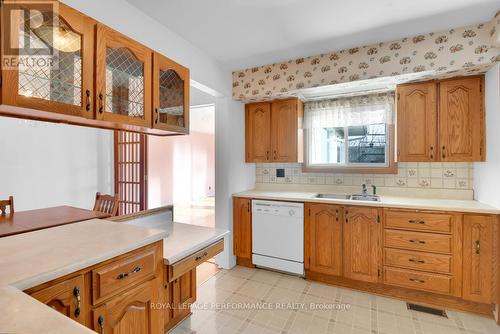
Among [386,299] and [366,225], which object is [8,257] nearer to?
[366,225]

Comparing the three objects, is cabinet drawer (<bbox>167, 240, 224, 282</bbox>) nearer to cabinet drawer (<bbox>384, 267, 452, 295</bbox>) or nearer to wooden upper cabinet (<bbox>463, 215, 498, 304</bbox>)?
cabinet drawer (<bbox>384, 267, 452, 295</bbox>)

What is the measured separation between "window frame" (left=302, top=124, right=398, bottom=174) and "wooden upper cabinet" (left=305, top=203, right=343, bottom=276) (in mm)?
678

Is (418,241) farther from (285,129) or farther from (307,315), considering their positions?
(285,129)

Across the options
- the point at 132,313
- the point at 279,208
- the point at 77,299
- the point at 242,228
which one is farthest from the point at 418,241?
the point at 77,299

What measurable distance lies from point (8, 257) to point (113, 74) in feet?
3.15

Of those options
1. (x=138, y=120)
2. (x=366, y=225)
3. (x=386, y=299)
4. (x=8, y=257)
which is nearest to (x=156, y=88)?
(x=138, y=120)

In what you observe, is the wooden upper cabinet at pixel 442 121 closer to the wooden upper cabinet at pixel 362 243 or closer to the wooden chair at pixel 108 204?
the wooden upper cabinet at pixel 362 243

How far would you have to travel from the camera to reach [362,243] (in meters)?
2.44

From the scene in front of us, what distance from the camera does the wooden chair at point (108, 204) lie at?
106 inches

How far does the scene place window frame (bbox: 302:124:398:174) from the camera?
2.82 meters

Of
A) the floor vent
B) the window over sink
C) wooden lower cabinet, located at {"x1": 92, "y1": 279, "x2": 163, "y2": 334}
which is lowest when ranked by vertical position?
the floor vent

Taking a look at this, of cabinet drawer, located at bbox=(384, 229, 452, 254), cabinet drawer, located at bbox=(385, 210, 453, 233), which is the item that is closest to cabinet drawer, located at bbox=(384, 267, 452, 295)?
cabinet drawer, located at bbox=(384, 229, 452, 254)

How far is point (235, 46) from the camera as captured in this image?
240cm

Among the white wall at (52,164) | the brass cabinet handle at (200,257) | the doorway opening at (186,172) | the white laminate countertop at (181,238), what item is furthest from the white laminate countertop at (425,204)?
the white wall at (52,164)
